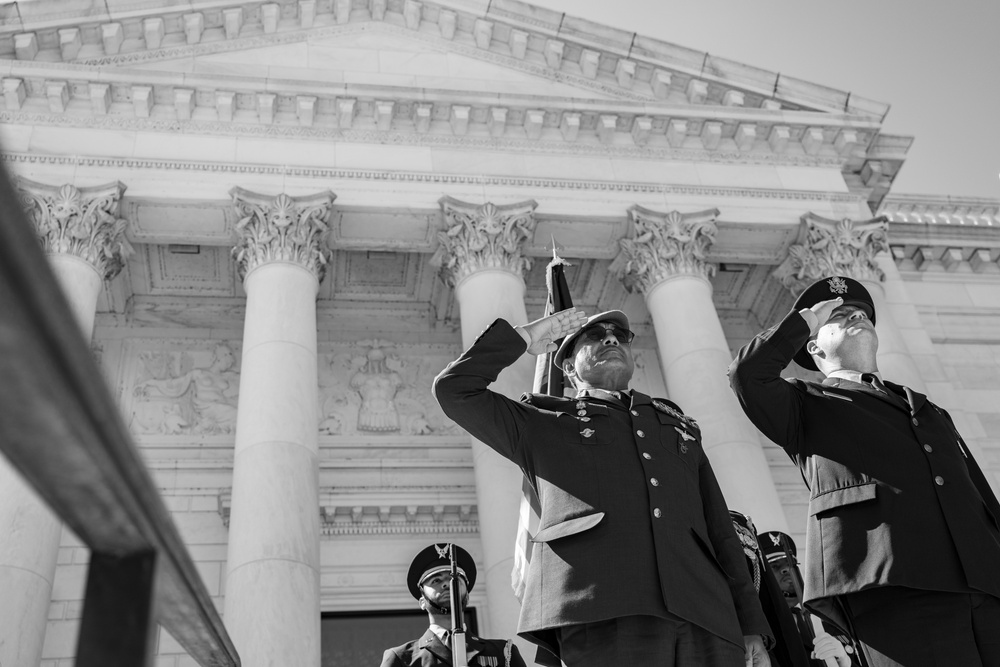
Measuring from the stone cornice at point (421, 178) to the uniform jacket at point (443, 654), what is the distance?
892 centimetres

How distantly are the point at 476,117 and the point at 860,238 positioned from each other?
6591mm

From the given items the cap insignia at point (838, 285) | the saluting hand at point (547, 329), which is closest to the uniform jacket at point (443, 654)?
the saluting hand at point (547, 329)

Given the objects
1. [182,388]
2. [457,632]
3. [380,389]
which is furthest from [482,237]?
[457,632]

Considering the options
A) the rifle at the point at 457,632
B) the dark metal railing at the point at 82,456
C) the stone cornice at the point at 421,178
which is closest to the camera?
the dark metal railing at the point at 82,456

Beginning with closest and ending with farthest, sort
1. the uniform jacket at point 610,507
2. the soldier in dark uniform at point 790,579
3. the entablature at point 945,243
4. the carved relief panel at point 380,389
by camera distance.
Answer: the uniform jacket at point 610,507, the soldier in dark uniform at point 790,579, the carved relief panel at point 380,389, the entablature at point 945,243

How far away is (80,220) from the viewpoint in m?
13.3

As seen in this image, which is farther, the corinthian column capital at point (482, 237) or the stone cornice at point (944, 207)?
the stone cornice at point (944, 207)

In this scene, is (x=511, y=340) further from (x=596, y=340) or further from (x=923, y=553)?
(x=923, y=553)

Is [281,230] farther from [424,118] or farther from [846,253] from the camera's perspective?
[846,253]

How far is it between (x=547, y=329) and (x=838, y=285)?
6.14ft

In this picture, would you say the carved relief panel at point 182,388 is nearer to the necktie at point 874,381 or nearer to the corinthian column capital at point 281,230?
the corinthian column capital at point 281,230

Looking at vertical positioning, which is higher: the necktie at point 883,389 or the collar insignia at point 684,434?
the necktie at point 883,389

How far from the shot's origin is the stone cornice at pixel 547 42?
16375 mm

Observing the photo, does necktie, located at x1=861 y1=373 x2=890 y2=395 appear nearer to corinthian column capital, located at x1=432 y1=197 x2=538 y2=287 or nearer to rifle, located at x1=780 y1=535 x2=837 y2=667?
rifle, located at x1=780 y1=535 x2=837 y2=667
